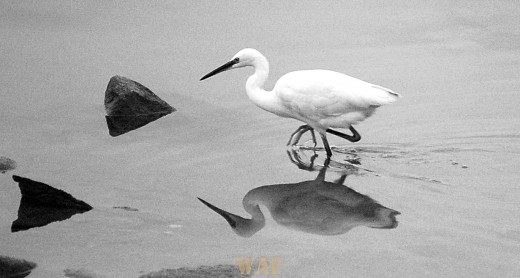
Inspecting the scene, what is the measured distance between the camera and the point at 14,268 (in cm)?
593

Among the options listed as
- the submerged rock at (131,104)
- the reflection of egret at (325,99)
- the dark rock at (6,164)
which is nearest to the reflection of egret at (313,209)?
the reflection of egret at (325,99)

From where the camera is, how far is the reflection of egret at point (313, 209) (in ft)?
22.8

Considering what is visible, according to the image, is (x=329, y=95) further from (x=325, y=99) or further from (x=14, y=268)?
(x=14, y=268)

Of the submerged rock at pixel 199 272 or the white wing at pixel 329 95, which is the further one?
the white wing at pixel 329 95

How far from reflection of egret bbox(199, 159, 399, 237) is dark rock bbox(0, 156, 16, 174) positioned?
6.21 ft

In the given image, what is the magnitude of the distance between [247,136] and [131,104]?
1.45 meters

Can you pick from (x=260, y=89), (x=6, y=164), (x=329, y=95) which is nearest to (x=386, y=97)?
(x=329, y=95)

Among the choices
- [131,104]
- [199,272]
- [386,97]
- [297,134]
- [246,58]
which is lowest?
[199,272]

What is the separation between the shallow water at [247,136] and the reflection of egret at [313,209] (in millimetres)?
99

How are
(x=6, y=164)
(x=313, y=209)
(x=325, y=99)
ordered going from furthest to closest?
1. (x=325, y=99)
2. (x=6, y=164)
3. (x=313, y=209)

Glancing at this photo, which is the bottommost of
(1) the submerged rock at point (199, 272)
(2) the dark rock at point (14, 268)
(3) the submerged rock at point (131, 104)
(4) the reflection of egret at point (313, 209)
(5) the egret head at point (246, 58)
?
(1) the submerged rock at point (199, 272)

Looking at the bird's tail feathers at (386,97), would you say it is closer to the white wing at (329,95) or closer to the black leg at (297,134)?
the white wing at (329,95)

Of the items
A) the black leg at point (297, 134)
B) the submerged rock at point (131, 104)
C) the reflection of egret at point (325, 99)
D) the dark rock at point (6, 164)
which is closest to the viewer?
the dark rock at point (6, 164)

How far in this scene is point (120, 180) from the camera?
7.91 meters
